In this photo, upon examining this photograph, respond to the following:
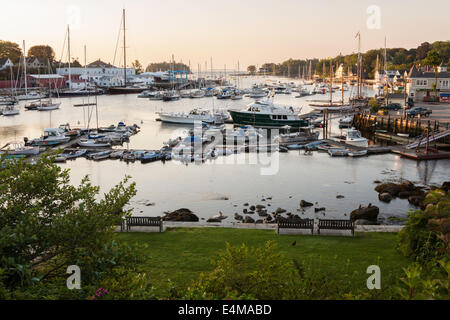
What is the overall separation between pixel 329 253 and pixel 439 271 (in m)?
5.15

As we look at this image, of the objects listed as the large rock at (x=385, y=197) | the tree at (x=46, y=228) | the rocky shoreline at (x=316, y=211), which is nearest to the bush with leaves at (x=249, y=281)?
the tree at (x=46, y=228)

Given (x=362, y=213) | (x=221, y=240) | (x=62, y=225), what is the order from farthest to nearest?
(x=362, y=213)
(x=221, y=240)
(x=62, y=225)

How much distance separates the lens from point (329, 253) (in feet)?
48.7

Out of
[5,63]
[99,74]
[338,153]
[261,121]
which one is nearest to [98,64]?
[99,74]

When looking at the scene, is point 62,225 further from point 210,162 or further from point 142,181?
point 210,162

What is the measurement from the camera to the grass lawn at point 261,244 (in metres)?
12.9

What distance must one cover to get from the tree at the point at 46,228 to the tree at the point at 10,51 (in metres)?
155

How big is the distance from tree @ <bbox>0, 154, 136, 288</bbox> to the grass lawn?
3577 millimetres

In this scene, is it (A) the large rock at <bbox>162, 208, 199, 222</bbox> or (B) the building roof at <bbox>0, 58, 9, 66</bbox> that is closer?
(A) the large rock at <bbox>162, 208, 199, 222</bbox>

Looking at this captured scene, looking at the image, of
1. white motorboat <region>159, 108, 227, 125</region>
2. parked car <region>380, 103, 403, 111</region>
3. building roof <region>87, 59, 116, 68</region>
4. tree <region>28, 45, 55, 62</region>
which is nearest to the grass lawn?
white motorboat <region>159, 108, 227, 125</region>

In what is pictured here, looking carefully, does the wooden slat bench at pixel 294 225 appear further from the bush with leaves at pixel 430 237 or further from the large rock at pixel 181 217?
the large rock at pixel 181 217

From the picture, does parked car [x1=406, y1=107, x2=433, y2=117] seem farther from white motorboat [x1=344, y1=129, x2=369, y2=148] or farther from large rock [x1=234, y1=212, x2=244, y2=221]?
large rock [x1=234, y1=212, x2=244, y2=221]

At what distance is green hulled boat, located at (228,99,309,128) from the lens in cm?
6154
